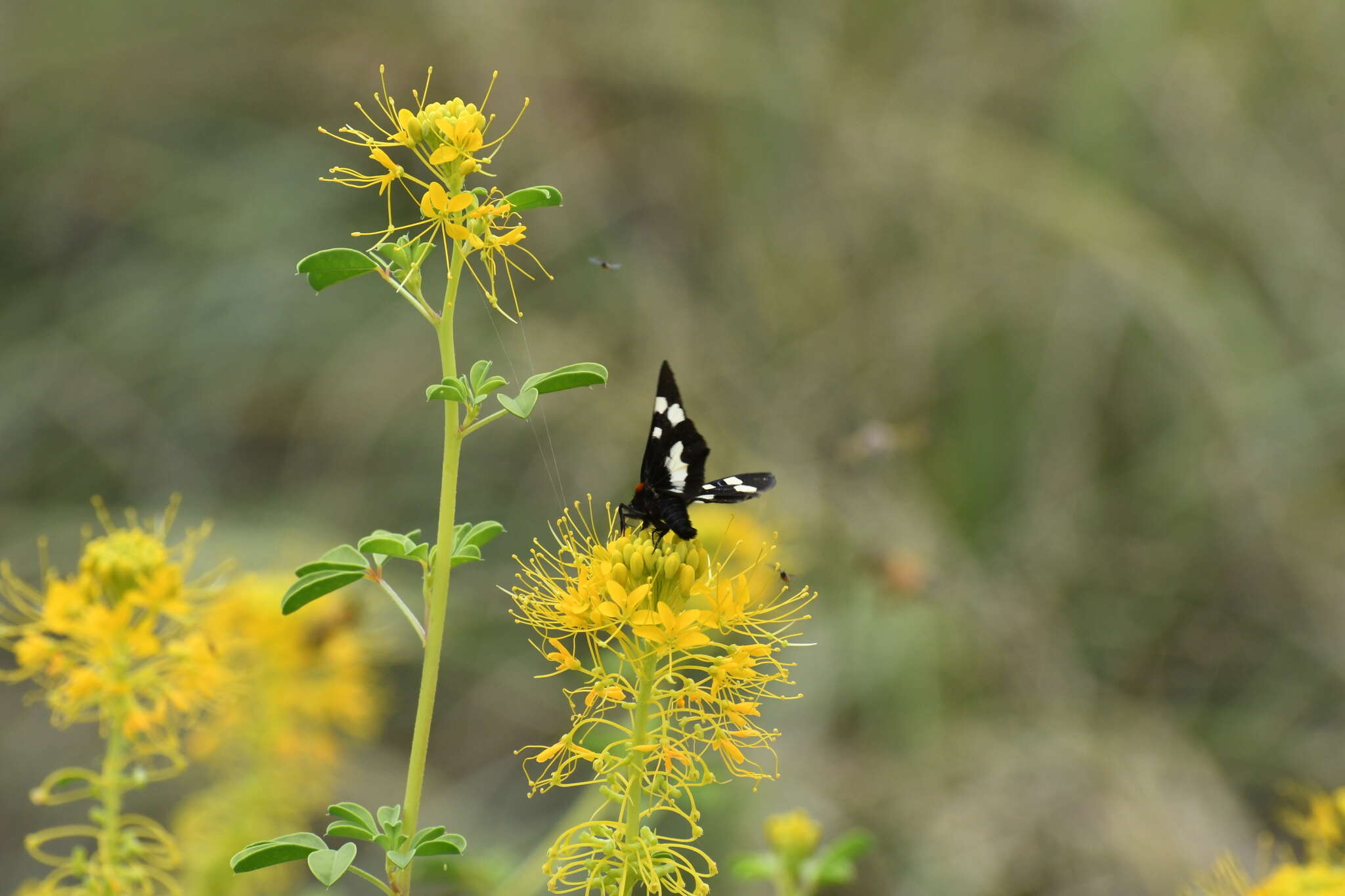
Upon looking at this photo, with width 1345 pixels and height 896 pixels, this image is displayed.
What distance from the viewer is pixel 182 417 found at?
403cm

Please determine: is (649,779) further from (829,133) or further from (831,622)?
(829,133)

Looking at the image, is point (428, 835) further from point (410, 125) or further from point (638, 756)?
point (410, 125)

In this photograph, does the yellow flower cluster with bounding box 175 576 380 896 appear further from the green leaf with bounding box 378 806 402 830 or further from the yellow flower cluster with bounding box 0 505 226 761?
the green leaf with bounding box 378 806 402 830

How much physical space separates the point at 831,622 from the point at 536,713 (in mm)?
1083

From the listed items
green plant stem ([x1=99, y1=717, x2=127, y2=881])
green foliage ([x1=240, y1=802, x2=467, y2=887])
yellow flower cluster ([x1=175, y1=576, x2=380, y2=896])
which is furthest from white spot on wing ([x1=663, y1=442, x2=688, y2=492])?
yellow flower cluster ([x1=175, y1=576, x2=380, y2=896])

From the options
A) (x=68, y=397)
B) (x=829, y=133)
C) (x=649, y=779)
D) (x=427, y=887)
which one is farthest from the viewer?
(x=829, y=133)

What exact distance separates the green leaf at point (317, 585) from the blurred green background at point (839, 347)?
8.16 feet

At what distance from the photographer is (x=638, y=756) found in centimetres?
103

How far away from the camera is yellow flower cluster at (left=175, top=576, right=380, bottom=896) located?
184 cm

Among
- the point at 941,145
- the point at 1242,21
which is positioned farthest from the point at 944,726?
the point at 1242,21

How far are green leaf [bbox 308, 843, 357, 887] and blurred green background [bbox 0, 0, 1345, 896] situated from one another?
2.49 metres

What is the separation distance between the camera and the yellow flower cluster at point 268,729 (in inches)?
72.4

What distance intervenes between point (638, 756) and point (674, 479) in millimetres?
316

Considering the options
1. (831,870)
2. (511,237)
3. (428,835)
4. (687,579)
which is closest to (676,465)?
(687,579)
